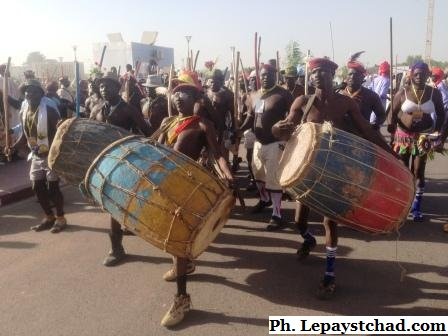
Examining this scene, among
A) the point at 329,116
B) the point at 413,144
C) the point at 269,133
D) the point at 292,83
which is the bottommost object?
the point at 413,144

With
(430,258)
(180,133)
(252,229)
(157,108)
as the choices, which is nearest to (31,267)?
(180,133)

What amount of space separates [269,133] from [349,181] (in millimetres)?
2444

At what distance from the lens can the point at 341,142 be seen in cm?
304

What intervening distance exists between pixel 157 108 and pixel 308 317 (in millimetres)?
4189

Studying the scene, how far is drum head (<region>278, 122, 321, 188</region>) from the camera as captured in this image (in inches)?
118

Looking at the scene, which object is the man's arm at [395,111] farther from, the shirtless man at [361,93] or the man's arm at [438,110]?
the man's arm at [438,110]

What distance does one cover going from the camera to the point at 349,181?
2984mm

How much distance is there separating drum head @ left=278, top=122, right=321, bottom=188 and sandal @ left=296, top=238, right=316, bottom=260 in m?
1.19

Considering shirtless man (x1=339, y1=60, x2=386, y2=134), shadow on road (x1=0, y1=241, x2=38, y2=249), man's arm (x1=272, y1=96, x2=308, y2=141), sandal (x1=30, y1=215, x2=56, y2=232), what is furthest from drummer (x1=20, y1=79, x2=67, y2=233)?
shirtless man (x1=339, y1=60, x2=386, y2=134)

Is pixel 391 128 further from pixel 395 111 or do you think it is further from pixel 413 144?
pixel 413 144

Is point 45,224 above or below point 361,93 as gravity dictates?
below

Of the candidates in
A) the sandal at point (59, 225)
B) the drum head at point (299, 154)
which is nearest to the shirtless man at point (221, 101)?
the sandal at point (59, 225)

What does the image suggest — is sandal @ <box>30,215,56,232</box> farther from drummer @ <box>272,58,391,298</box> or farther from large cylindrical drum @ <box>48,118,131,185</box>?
drummer @ <box>272,58,391,298</box>

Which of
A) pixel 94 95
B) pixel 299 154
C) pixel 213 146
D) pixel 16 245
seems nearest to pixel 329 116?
pixel 299 154
